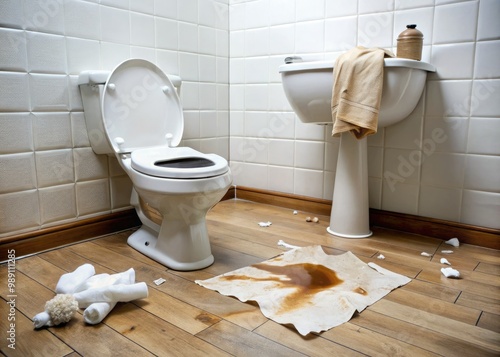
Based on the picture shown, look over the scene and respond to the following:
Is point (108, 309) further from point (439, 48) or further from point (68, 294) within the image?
point (439, 48)

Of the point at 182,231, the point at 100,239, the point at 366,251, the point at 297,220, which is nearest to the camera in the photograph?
the point at 182,231

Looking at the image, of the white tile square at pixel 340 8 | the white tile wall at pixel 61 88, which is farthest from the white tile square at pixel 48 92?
the white tile square at pixel 340 8

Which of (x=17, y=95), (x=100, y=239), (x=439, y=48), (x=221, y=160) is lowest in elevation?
(x=100, y=239)

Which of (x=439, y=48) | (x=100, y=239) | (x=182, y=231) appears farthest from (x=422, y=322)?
(x=100, y=239)

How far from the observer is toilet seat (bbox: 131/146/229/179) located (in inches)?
53.8

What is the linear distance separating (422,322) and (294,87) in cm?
103

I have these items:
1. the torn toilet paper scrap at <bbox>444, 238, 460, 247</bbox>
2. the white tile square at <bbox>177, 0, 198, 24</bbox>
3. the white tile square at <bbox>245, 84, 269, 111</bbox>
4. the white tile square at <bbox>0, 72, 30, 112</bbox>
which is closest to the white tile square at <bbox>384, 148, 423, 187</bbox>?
the torn toilet paper scrap at <bbox>444, 238, 460, 247</bbox>

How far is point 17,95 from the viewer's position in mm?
1531

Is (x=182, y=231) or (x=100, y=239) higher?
(x=182, y=231)

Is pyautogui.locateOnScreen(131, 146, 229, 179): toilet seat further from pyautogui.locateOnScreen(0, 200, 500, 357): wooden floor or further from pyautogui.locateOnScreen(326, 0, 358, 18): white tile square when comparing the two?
pyautogui.locateOnScreen(326, 0, 358, 18): white tile square

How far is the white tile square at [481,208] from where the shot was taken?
5.50 ft

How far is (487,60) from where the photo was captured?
5.34 feet

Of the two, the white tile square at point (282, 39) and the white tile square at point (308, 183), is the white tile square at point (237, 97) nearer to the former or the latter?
the white tile square at point (282, 39)

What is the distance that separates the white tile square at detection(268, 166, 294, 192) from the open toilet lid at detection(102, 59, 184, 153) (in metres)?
0.70
